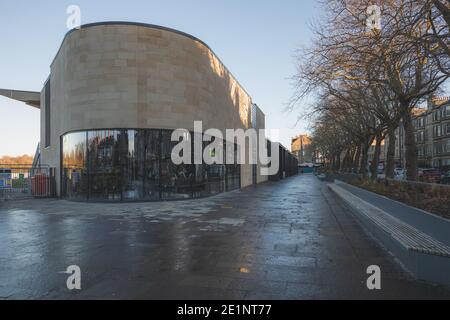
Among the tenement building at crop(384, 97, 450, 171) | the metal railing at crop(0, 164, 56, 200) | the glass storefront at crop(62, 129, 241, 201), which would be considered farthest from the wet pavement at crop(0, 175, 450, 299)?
the tenement building at crop(384, 97, 450, 171)

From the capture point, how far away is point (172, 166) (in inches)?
681

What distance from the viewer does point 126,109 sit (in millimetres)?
16406

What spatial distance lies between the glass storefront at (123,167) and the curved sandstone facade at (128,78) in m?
0.52

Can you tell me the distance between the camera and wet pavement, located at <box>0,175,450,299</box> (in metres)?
4.71

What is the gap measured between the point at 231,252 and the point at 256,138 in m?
32.8

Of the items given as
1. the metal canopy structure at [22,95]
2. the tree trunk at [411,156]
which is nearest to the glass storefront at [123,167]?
the tree trunk at [411,156]

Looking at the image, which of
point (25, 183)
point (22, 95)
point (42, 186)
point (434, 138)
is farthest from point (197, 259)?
point (434, 138)

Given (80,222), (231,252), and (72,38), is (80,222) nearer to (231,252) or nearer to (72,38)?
(231,252)

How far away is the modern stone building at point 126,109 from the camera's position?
16.4m

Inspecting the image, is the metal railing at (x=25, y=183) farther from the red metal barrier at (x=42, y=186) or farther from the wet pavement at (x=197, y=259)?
the wet pavement at (x=197, y=259)

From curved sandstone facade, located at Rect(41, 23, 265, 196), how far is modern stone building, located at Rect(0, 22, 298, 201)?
5 centimetres
